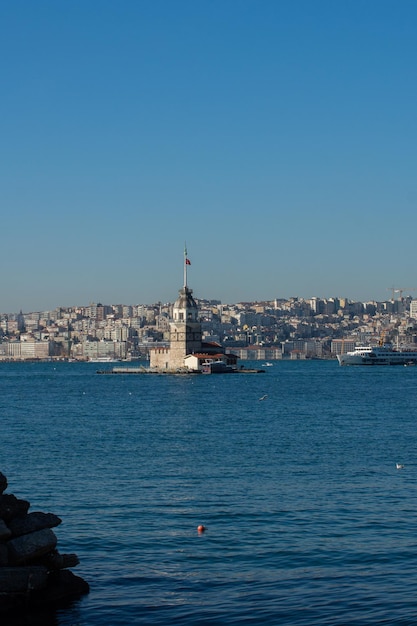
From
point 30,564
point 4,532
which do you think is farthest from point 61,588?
point 4,532

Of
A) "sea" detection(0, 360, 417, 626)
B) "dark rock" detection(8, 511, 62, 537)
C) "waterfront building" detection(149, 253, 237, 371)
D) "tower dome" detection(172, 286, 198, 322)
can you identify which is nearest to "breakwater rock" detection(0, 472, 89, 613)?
"dark rock" detection(8, 511, 62, 537)

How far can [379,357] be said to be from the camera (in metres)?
136

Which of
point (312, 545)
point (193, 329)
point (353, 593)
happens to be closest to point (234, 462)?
point (312, 545)

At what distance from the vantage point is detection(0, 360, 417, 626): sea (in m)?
13.0

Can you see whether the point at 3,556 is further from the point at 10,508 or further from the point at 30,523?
the point at 10,508

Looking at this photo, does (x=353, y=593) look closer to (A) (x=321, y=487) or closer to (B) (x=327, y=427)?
(A) (x=321, y=487)

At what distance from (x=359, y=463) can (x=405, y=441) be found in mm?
5594

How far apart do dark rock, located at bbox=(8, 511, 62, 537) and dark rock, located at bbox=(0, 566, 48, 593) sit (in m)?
0.53

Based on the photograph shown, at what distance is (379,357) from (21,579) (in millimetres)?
125524

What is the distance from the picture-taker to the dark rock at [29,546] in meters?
12.6

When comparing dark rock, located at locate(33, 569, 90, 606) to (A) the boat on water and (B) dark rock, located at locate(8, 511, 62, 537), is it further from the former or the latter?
(A) the boat on water

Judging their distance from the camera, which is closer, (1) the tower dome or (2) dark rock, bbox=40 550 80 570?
(2) dark rock, bbox=40 550 80 570

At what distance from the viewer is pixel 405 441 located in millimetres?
30031

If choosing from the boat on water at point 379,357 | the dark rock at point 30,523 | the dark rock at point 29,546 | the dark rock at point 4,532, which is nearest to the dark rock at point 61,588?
the dark rock at point 29,546
